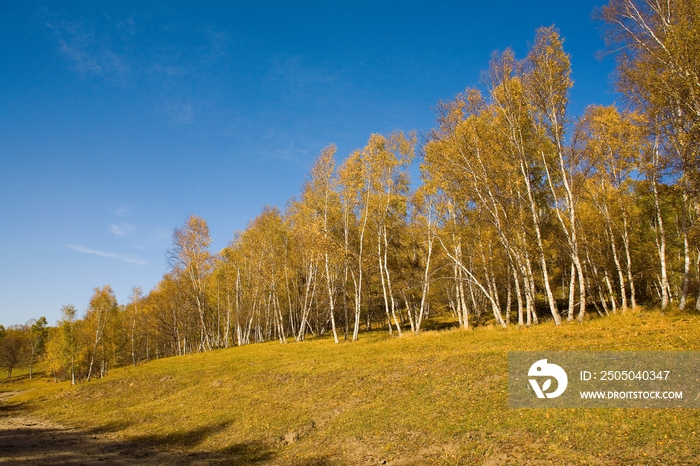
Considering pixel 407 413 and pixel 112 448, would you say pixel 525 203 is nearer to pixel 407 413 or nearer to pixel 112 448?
pixel 407 413

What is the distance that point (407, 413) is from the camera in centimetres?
1270

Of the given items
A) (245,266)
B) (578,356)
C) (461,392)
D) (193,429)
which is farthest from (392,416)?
(245,266)

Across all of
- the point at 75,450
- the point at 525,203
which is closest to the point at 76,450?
the point at 75,450

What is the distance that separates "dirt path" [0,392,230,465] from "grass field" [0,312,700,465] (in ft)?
2.54

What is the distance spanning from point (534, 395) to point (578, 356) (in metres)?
2.77

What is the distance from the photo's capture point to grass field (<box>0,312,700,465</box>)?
28.0 ft

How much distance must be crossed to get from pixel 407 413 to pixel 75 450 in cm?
1444

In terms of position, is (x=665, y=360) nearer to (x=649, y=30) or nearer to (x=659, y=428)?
(x=659, y=428)

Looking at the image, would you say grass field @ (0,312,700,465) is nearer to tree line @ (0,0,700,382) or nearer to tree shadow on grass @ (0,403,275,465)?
tree shadow on grass @ (0,403,275,465)

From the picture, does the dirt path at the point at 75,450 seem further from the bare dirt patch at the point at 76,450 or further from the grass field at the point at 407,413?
the grass field at the point at 407,413

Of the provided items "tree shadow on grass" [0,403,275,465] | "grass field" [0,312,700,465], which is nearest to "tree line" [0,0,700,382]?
"grass field" [0,312,700,465]

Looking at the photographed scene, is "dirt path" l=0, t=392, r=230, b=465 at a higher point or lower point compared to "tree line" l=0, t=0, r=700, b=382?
lower

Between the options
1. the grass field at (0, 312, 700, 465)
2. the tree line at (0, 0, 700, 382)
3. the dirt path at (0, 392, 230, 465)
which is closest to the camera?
the grass field at (0, 312, 700, 465)

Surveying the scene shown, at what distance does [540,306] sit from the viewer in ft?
142
